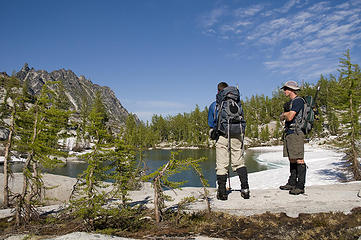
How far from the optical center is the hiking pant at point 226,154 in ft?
18.6

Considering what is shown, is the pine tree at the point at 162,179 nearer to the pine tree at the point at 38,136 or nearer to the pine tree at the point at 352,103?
the pine tree at the point at 38,136

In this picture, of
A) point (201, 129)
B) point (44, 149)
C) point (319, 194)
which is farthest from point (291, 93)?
point (201, 129)

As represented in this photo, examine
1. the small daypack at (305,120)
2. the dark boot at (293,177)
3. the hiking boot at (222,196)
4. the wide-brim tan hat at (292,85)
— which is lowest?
Answer: the hiking boot at (222,196)

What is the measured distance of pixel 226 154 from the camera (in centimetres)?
569

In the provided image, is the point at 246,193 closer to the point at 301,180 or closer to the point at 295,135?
the point at 301,180

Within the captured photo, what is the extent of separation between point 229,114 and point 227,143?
0.71 metres

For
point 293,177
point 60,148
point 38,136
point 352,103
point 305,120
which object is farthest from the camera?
point 352,103

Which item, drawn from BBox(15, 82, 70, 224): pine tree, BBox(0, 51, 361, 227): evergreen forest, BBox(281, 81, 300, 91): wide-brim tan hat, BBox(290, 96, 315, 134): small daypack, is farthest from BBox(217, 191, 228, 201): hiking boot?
BBox(15, 82, 70, 224): pine tree

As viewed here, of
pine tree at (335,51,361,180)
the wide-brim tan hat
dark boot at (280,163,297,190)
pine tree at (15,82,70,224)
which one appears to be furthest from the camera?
pine tree at (335,51,361,180)

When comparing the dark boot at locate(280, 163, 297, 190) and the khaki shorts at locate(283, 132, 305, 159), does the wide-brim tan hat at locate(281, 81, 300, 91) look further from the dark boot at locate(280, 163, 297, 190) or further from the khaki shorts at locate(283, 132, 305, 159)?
the dark boot at locate(280, 163, 297, 190)

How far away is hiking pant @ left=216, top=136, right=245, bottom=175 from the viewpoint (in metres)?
5.68

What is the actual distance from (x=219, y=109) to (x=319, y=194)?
3.36 metres

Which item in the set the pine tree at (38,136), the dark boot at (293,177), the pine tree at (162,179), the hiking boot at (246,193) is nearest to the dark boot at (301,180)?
the dark boot at (293,177)

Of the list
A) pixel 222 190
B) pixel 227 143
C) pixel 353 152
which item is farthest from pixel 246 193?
pixel 353 152
